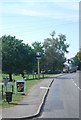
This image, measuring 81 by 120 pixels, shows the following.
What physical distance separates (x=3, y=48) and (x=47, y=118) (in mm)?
47865

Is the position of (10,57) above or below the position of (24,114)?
above

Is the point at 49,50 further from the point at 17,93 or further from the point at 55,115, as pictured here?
the point at 55,115

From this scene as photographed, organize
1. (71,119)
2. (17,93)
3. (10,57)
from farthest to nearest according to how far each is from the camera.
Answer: (10,57)
(17,93)
(71,119)

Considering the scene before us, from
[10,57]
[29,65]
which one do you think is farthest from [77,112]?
[29,65]

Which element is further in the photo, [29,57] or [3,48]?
[29,57]

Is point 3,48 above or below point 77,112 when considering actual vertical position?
above

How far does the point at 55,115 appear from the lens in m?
19.9

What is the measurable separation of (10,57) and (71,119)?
48.3 metres

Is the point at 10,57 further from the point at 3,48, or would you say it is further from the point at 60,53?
the point at 60,53

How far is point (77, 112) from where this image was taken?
69.1 feet

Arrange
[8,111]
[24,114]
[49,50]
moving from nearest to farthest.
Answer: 1. [24,114]
2. [8,111]
3. [49,50]

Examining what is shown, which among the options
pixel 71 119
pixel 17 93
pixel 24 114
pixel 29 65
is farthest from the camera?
pixel 29 65

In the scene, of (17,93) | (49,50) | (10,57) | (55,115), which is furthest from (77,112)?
(49,50)

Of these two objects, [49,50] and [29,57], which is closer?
[29,57]
